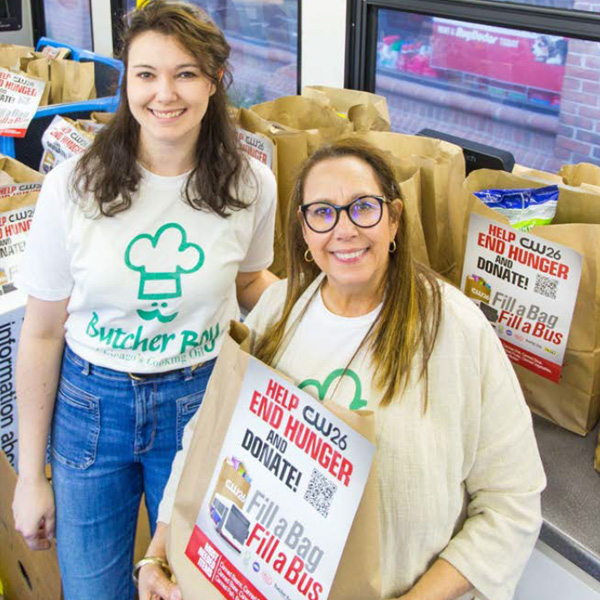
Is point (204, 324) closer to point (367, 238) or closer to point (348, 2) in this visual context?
point (367, 238)

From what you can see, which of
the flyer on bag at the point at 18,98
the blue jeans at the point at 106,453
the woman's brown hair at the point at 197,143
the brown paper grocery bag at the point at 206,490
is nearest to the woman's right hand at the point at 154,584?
the brown paper grocery bag at the point at 206,490

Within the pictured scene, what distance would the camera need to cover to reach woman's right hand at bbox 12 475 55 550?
134 cm

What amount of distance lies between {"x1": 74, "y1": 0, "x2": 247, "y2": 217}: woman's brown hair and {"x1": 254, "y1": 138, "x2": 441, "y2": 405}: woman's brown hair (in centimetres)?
21

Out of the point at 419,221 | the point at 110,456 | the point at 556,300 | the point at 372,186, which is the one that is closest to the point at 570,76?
the point at 419,221

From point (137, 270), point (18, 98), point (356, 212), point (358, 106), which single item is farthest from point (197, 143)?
point (18, 98)

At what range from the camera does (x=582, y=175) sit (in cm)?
159

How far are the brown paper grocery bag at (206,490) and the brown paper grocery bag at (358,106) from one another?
1.05 m

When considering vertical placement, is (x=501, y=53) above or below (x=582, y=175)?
above

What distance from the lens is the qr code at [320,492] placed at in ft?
3.07

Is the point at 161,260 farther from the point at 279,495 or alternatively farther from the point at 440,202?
the point at 440,202

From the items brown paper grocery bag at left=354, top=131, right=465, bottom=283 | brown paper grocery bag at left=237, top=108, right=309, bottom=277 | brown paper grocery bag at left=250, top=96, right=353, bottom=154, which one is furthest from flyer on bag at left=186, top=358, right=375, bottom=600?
brown paper grocery bag at left=250, top=96, right=353, bottom=154

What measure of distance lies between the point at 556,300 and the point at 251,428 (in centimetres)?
60

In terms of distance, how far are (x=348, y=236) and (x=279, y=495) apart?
1.12 feet

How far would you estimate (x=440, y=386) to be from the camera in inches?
38.5
